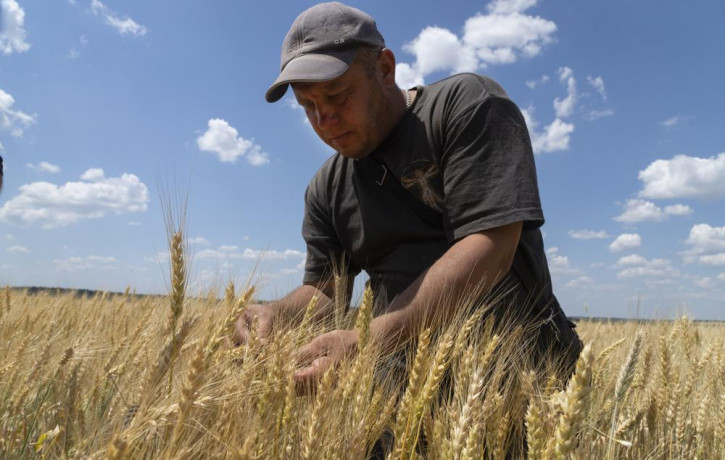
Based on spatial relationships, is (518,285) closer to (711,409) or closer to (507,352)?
(507,352)

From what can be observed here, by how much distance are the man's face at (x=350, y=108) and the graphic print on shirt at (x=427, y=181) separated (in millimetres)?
204

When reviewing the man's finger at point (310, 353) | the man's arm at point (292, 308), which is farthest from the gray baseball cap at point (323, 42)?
the man's finger at point (310, 353)

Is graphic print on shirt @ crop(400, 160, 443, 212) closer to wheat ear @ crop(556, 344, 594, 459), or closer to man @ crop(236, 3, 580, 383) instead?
man @ crop(236, 3, 580, 383)

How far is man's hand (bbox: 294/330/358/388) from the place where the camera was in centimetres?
131

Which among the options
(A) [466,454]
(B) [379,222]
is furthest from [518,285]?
(A) [466,454]

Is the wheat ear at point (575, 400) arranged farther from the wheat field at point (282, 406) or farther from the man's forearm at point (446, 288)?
the man's forearm at point (446, 288)

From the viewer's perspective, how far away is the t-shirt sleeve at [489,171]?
1646 mm

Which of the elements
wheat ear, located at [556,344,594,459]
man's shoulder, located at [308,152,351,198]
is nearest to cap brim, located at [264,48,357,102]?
man's shoulder, located at [308,152,351,198]

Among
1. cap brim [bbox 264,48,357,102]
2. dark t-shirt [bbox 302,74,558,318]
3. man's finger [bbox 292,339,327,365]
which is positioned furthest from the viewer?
cap brim [bbox 264,48,357,102]

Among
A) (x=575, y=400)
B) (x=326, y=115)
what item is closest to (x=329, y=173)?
(x=326, y=115)

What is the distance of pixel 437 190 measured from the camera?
1950 millimetres

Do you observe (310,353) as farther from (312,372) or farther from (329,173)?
(329,173)

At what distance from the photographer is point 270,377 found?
3.61ft

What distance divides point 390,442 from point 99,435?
0.72m
